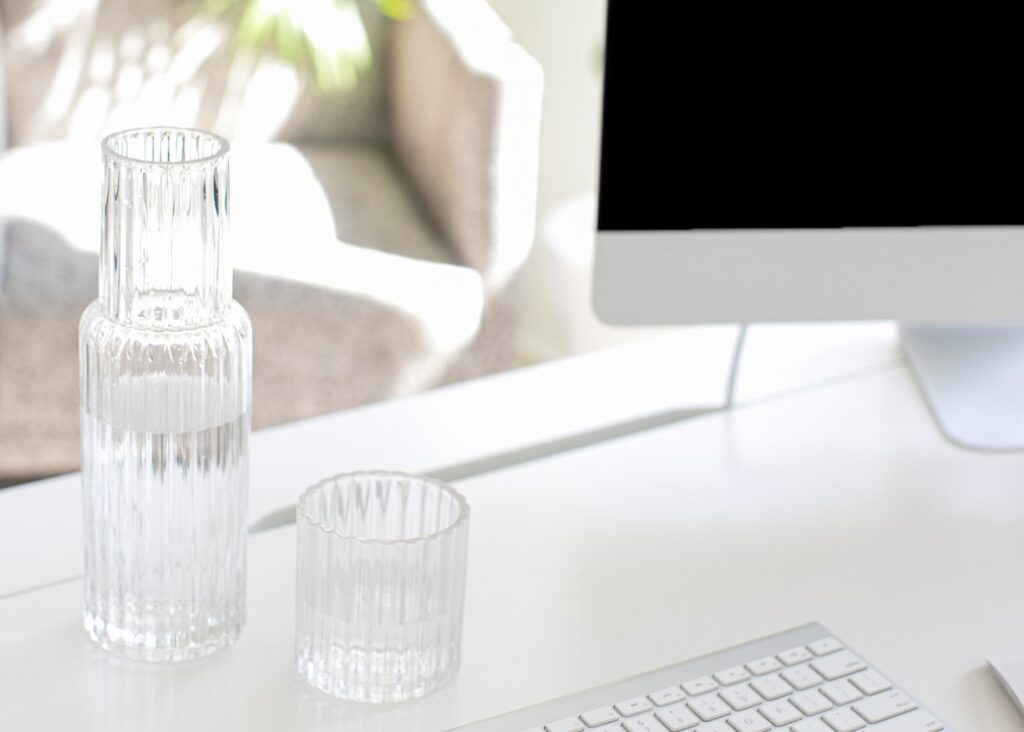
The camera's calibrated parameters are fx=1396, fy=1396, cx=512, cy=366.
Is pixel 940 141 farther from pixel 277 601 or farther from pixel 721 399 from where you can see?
pixel 277 601

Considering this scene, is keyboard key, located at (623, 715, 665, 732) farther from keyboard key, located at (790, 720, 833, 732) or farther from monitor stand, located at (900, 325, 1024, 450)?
monitor stand, located at (900, 325, 1024, 450)

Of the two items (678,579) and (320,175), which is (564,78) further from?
→ (678,579)

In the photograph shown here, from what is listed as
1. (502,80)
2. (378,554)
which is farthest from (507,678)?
(502,80)

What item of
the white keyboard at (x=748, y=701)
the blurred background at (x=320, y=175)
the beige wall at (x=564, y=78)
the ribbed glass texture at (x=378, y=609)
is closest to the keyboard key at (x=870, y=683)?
the white keyboard at (x=748, y=701)

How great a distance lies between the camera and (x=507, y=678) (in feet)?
1.82

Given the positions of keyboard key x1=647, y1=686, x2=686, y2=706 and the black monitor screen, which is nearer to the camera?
keyboard key x1=647, y1=686, x2=686, y2=706

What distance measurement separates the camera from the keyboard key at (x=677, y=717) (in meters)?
0.51

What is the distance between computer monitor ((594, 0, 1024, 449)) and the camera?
65 cm

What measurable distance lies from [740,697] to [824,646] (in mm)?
55

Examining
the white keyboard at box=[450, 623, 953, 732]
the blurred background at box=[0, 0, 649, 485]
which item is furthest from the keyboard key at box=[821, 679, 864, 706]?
the blurred background at box=[0, 0, 649, 485]

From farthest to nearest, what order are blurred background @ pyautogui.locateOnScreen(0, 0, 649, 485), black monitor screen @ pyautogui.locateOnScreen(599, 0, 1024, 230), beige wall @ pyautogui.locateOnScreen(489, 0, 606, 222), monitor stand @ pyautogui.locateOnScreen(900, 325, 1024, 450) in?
beige wall @ pyautogui.locateOnScreen(489, 0, 606, 222) → blurred background @ pyautogui.locateOnScreen(0, 0, 649, 485) → monitor stand @ pyautogui.locateOnScreen(900, 325, 1024, 450) → black monitor screen @ pyautogui.locateOnScreen(599, 0, 1024, 230)

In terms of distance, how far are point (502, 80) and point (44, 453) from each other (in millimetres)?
866

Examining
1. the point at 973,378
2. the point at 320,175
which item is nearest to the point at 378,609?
the point at 973,378

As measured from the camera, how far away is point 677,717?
51 cm
